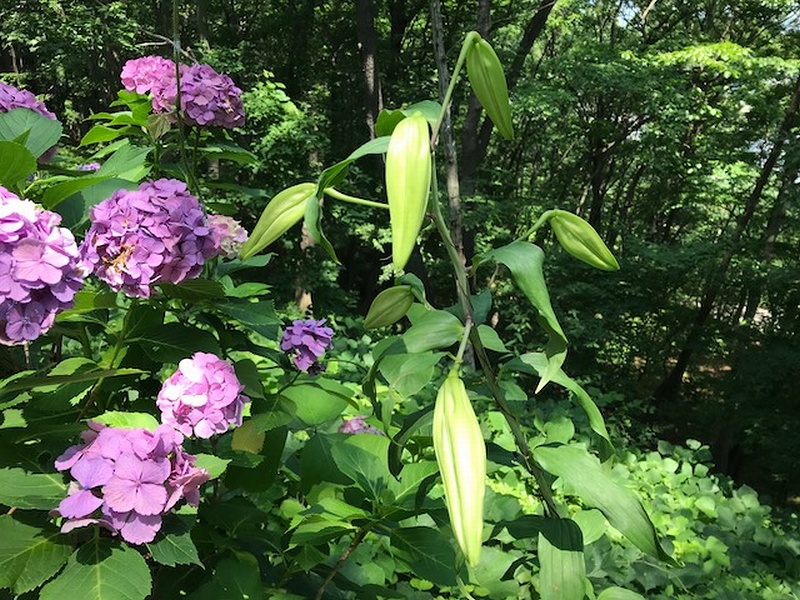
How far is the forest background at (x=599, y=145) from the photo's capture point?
6.62 m

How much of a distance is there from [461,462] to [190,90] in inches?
44.5

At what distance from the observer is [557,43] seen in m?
13.4

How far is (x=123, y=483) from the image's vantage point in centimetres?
72


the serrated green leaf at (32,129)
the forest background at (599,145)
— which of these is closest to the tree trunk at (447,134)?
the forest background at (599,145)

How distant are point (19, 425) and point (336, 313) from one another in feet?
25.7

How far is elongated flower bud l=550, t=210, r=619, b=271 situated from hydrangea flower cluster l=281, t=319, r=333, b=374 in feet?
2.55

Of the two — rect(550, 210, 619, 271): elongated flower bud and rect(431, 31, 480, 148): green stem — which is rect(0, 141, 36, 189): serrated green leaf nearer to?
rect(431, 31, 480, 148): green stem

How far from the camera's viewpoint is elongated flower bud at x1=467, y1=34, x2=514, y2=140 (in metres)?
0.60

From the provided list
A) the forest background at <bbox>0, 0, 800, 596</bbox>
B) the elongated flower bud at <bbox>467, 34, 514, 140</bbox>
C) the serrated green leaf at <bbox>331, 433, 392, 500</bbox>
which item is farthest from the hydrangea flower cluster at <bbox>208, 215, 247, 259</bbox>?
the forest background at <bbox>0, 0, 800, 596</bbox>

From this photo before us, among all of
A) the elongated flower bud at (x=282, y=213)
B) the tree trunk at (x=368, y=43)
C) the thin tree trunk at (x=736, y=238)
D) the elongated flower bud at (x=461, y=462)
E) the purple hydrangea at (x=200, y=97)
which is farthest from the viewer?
the tree trunk at (x=368, y=43)

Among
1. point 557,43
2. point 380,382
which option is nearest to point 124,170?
point 380,382

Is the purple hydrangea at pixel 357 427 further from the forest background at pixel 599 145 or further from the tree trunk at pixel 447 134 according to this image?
the forest background at pixel 599 145

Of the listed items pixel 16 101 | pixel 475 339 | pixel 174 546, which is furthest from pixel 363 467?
pixel 16 101

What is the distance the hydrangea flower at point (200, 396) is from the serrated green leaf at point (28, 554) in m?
0.22
